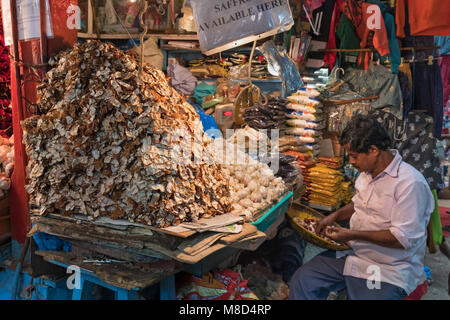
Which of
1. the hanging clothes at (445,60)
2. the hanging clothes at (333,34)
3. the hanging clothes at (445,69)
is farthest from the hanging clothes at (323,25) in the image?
the hanging clothes at (445,69)

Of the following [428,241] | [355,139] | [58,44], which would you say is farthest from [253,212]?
[428,241]

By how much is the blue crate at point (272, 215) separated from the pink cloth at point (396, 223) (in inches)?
21.1

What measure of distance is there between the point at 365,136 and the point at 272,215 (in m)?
0.79

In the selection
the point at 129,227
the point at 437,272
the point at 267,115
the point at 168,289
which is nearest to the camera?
the point at 129,227

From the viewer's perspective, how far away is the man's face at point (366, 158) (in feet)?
7.15

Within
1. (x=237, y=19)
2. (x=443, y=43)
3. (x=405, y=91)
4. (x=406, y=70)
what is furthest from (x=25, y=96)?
(x=443, y=43)

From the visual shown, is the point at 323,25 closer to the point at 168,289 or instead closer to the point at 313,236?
the point at 313,236

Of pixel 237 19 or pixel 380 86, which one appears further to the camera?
pixel 380 86

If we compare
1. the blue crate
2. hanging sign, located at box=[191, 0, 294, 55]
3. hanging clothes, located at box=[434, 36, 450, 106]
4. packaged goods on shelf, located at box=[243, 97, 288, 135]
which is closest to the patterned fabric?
packaged goods on shelf, located at box=[243, 97, 288, 135]

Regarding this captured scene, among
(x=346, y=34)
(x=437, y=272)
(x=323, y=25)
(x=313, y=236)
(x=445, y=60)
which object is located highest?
(x=323, y=25)

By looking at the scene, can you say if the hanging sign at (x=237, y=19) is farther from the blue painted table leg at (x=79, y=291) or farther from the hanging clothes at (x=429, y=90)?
the hanging clothes at (x=429, y=90)

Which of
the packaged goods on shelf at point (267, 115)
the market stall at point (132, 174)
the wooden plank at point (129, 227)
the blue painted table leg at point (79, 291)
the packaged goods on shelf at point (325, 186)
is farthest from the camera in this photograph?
the packaged goods on shelf at point (325, 186)

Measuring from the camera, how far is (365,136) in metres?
2.12

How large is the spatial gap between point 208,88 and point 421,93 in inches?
116
